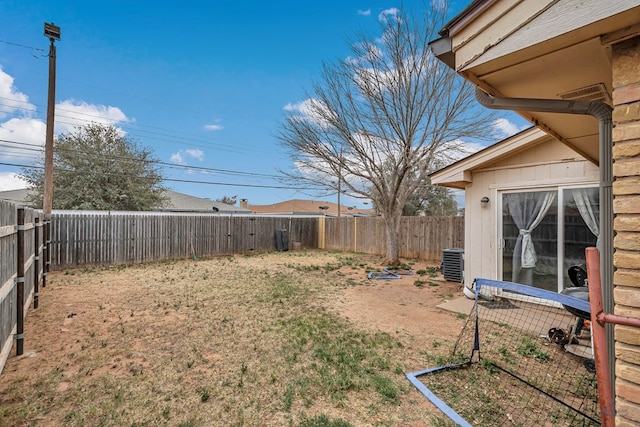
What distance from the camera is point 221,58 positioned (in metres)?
12.0

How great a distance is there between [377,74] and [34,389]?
920 cm

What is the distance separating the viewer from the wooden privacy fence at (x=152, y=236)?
7898 mm

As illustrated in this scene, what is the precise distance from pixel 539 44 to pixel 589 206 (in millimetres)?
3969

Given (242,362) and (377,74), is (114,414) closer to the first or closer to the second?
(242,362)

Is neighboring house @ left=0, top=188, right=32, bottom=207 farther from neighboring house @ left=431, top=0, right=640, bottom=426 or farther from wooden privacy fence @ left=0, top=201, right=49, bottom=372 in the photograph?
neighboring house @ left=431, top=0, right=640, bottom=426

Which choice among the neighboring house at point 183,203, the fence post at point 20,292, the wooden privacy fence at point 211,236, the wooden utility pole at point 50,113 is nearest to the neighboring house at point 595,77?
the fence post at point 20,292

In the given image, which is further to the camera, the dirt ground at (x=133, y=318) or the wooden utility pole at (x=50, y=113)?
the wooden utility pole at (x=50, y=113)

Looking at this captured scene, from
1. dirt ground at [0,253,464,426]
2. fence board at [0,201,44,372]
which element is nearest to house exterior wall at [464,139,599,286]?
dirt ground at [0,253,464,426]

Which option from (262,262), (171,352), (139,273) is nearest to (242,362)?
(171,352)

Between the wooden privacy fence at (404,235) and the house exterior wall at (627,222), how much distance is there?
8.67 metres

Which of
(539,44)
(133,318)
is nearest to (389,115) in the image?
(539,44)

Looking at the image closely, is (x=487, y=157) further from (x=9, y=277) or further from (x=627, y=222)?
(x=9, y=277)

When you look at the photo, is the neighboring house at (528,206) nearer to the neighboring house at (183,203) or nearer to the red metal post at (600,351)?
the red metal post at (600,351)

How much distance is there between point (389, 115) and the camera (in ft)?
28.1
